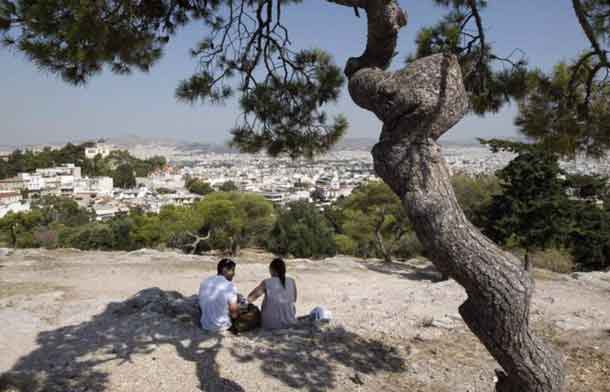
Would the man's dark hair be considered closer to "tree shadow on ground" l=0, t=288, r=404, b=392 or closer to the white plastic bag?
"tree shadow on ground" l=0, t=288, r=404, b=392

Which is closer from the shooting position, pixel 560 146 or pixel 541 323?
pixel 560 146

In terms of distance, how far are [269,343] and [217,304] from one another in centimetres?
69

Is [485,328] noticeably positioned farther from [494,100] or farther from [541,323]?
[541,323]

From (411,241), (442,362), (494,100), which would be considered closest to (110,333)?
(442,362)

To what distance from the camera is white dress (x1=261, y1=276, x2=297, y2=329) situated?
4336 millimetres

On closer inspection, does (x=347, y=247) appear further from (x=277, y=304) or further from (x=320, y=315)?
(x=277, y=304)

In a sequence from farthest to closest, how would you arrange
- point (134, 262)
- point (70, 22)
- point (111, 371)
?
point (134, 262) → point (111, 371) → point (70, 22)

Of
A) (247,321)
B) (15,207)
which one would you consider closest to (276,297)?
(247,321)

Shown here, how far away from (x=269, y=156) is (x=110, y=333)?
98.8 inches

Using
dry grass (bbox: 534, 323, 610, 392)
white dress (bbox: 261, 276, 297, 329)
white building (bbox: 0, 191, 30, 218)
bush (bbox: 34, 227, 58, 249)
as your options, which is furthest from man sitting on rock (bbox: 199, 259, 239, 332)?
→ white building (bbox: 0, 191, 30, 218)

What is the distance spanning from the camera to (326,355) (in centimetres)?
388

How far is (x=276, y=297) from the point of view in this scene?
4.37 metres

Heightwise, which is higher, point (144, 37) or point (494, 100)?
point (144, 37)

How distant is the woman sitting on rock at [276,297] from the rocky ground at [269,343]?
0.59 ft
